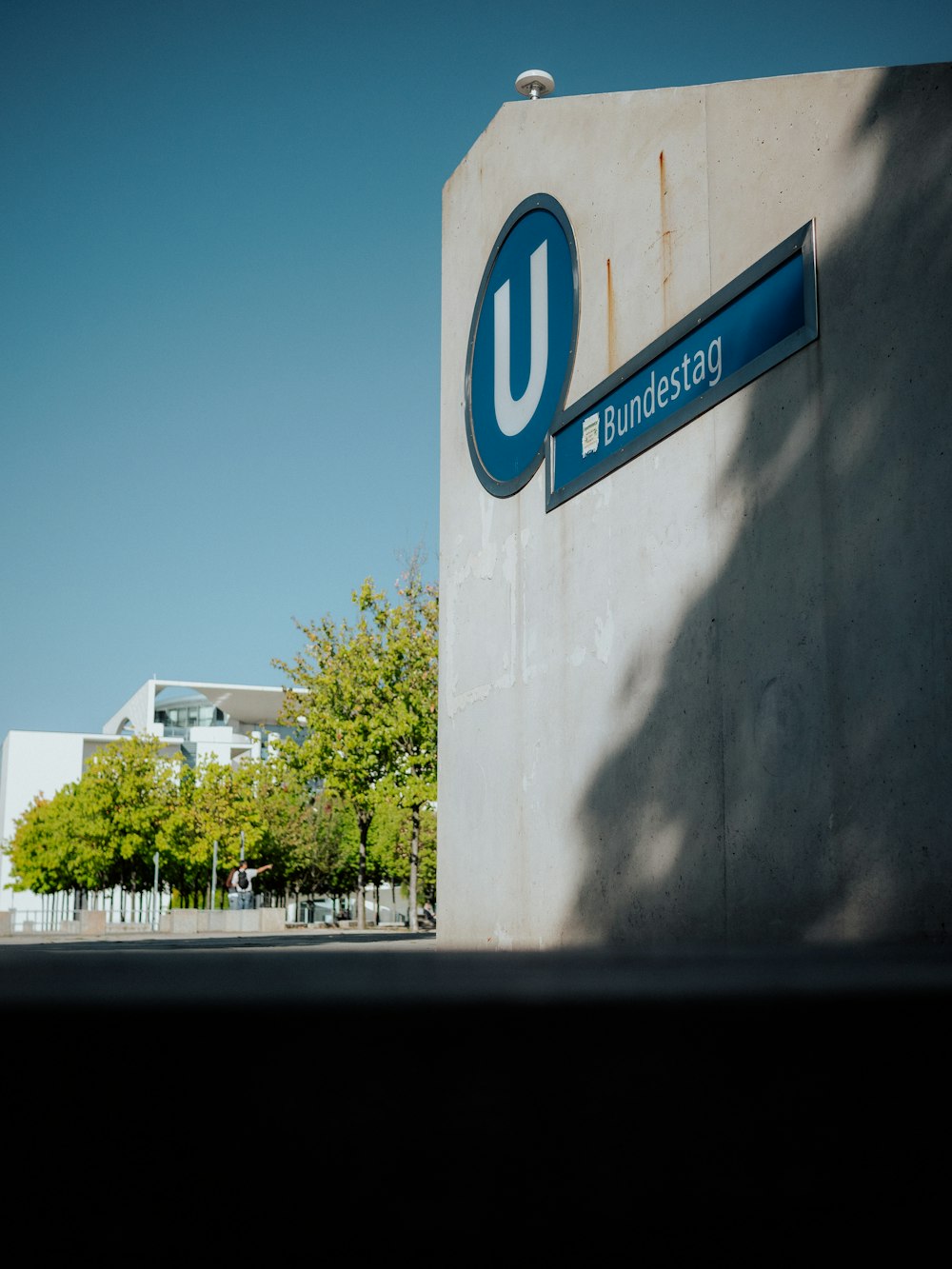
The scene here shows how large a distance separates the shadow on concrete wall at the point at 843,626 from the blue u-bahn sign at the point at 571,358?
20cm

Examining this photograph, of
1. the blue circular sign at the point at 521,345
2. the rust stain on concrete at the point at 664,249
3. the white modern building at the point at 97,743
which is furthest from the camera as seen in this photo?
the white modern building at the point at 97,743

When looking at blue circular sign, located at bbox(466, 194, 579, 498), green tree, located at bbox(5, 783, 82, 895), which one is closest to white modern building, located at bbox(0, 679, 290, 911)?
green tree, located at bbox(5, 783, 82, 895)

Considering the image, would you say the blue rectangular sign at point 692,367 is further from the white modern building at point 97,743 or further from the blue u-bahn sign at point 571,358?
the white modern building at point 97,743

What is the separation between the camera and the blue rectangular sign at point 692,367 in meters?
4.50

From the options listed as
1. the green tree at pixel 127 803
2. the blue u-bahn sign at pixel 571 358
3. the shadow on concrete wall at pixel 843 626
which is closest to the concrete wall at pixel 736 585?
the shadow on concrete wall at pixel 843 626

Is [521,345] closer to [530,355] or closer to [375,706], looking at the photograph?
[530,355]

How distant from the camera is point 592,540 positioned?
595 cm

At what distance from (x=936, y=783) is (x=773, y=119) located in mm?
3016

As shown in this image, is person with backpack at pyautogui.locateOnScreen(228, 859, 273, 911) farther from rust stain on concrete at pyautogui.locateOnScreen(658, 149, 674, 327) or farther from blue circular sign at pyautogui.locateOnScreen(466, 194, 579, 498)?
rust stain on concrete at pyautogui.locateOnScreen(658, 149, 674, 327)

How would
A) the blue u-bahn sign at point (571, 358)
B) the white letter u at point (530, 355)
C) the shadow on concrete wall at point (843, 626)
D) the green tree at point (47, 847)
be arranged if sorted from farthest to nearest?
the green tree at point (47, 847)
the white letter u at point (530, 355)
the blue u-bahn sign at point (571, 358)
the shadow on concrete wall at point (843, 626)

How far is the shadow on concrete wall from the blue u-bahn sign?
205 mm

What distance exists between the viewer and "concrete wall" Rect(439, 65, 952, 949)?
12.8 feet

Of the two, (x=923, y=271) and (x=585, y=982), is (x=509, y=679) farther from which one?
(x=585, y=982)

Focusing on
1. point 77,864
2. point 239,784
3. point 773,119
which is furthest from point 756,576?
point 77,864
